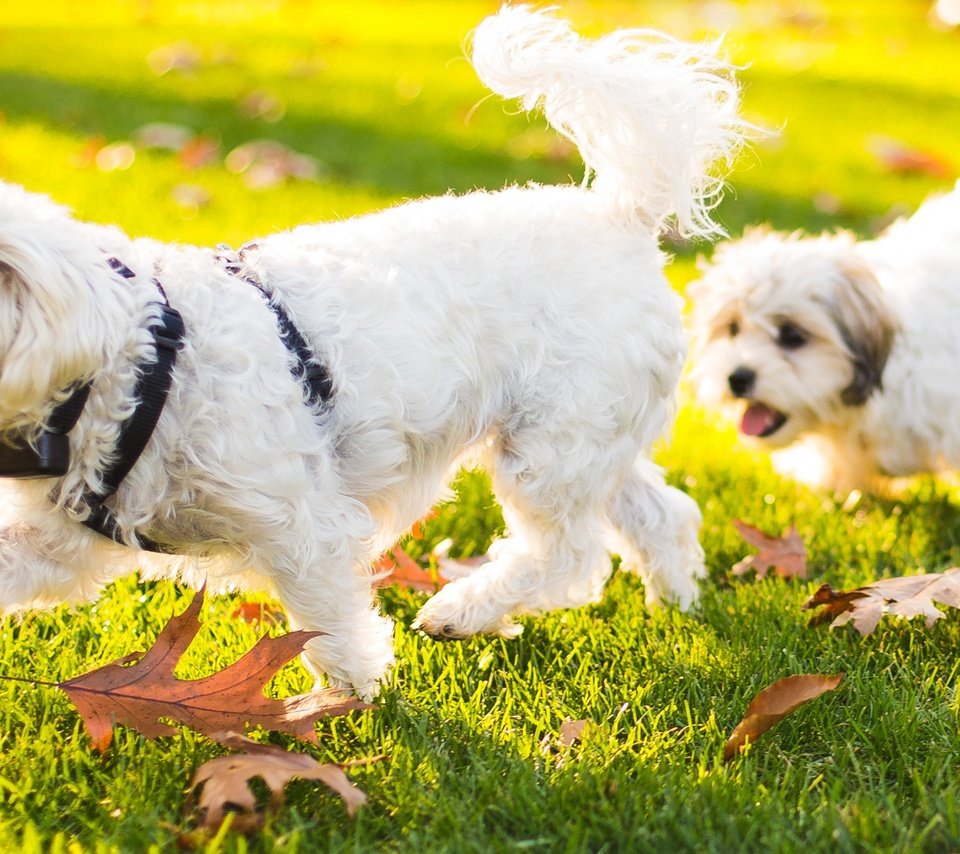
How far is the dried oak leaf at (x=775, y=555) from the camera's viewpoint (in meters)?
3.86

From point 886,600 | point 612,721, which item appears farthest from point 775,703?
point 886,600

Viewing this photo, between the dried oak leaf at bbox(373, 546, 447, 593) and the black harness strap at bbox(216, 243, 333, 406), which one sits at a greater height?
the black harness strap at bbox(216, 243, 333, 406)

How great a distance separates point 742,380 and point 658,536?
133 centimetres

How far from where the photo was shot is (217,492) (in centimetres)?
266

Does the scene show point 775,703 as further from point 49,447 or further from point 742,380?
point 742,380

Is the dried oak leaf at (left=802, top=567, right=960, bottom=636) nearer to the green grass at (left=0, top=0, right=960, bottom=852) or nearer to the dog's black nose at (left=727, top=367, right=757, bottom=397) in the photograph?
the green grass at (left=0, top=0, right=960, bottom=852)

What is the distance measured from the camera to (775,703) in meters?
2.85

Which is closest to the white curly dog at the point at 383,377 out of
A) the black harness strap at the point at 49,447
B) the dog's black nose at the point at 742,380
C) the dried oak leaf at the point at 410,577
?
the black harness strap at the point at 49,447

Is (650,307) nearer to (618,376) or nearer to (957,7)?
(618,376)

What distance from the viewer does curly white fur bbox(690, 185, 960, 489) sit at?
15.3ft

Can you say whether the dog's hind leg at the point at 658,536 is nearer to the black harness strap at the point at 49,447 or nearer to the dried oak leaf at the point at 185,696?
the dried oak leaf at the point at 185,696

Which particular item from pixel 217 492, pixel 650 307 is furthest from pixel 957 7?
pixel 217 492

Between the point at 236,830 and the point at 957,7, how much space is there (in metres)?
19.8

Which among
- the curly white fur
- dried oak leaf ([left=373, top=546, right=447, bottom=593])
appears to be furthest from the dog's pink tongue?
dried oak leaf ([left=373, top=546, right=447, bottom=593])
